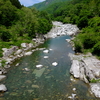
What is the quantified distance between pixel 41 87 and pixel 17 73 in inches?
243

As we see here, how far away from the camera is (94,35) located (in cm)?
3020

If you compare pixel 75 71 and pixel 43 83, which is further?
pixel 75 71

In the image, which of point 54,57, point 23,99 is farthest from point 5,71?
point 54,57

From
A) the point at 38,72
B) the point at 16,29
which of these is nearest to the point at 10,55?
the point at 38,72

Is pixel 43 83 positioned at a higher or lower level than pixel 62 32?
lower

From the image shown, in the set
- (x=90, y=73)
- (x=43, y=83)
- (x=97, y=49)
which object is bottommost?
(x=43, y=83)

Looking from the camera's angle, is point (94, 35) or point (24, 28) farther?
point (24, 28)

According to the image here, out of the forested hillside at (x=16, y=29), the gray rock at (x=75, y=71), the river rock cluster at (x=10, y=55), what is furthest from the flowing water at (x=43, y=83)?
the forested hillside at (x=16, y=29)

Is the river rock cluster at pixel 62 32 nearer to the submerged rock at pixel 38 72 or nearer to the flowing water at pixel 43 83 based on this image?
the flowing water at pixel 43 83

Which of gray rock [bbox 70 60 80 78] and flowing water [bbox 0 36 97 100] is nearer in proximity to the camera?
flowing water [bbox 0 36 97 100]

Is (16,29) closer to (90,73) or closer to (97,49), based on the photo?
(97,49)

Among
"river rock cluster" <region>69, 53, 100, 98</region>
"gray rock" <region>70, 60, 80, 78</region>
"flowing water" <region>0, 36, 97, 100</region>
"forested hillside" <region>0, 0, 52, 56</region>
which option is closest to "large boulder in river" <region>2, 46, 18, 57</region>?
"forested hillside" <region>0, 0, 52, 56</region>

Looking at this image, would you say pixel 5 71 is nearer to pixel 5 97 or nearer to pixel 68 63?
pixel 5 97

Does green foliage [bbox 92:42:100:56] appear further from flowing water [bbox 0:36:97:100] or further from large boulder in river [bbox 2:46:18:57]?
large boulder in river [bbox 2:46:18:57]
